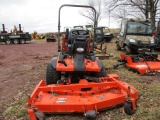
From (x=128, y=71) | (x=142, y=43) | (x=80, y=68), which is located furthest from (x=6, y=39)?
(x=80, y=68)

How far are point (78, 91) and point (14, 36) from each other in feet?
78.2

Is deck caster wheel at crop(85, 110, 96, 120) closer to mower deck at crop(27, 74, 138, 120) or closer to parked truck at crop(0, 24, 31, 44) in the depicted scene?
mower deck at crop(27, 74, 138, 120)

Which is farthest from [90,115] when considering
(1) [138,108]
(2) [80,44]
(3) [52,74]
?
(2) [80,44]

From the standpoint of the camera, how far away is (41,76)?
23.4ft

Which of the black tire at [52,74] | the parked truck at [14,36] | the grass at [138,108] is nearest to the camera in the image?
the grass at [138,108]

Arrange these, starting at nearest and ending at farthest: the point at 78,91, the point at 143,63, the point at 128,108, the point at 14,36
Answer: the point at 128,108 < the point at 78,91 < the point at 143,63 < the point at 14,36

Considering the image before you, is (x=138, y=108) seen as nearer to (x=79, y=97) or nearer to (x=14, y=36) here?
(x=79, y=97)

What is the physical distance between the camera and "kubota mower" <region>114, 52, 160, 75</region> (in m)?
7.00

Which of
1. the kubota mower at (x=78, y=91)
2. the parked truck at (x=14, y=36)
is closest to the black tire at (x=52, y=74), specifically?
the kubota mower at (x=78, y=91)

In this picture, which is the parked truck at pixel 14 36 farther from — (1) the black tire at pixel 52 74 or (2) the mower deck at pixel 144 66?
(1) the black tire at pixel 52 74

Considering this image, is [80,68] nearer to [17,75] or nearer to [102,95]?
[102,95]

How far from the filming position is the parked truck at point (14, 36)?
2638 cm

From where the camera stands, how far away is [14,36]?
26.6 m

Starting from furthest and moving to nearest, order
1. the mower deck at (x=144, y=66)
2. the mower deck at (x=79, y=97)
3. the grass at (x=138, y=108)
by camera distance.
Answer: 1. the mower deck at (x=144, y=66)
2. the grass at (x=138, y=108)
3. the mower deck at (x=79, y=97)
